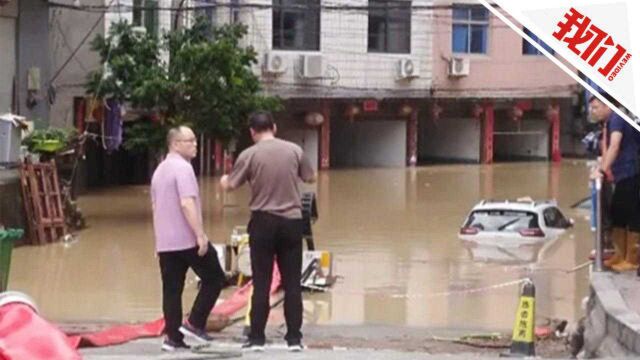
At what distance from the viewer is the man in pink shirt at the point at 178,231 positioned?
9.53 metres

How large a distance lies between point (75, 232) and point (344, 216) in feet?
22.9

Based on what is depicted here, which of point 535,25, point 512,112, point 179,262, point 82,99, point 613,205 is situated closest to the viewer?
point 535,25

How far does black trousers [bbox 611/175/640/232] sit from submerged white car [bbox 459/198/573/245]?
1237 centimetres

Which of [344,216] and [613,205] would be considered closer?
[613,205]

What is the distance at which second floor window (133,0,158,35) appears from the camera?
33031 mm

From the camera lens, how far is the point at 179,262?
9.70 meters

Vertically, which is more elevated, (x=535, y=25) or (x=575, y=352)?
(x=535, y=25)

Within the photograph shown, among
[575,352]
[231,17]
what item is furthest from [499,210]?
[231,17]

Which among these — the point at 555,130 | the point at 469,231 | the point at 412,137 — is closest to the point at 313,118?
the point at 412,137

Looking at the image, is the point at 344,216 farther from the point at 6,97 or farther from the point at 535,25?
the point at 535,25

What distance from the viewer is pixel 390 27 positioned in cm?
4456

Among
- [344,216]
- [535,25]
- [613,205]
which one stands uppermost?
[535,25]

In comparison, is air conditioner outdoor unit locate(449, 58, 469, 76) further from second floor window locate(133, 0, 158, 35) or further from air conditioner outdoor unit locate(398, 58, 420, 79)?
second floor window locate(133, 0, 158, 35)

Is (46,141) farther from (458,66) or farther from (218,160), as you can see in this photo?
(458,66)
